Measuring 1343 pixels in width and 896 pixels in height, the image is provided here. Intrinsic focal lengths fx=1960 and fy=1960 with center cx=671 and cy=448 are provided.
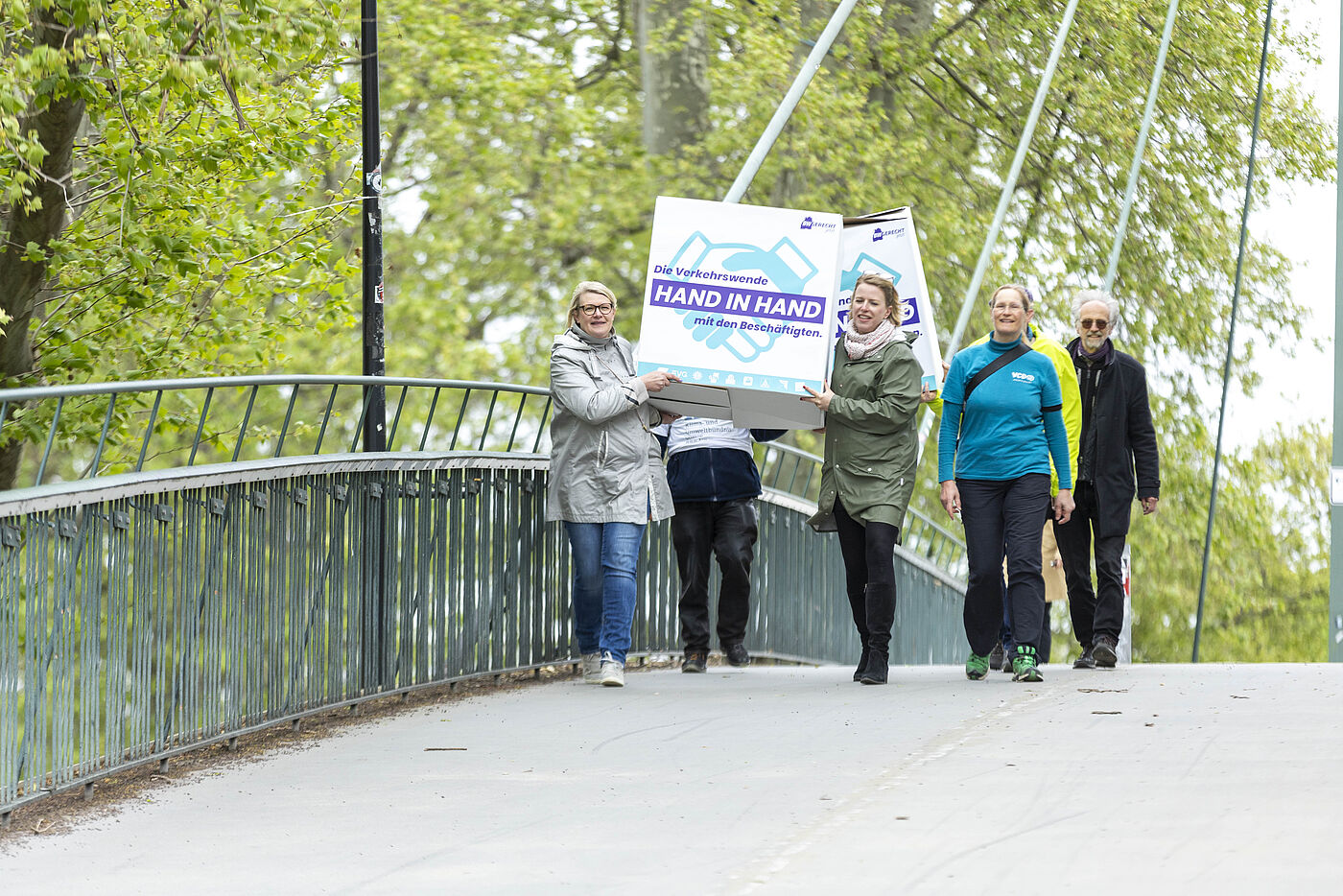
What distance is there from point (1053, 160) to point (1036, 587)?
1681 cm

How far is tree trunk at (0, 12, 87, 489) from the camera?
32.3 ft

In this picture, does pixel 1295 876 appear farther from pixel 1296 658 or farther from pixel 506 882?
pixel 1296 658

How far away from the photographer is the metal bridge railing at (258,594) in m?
5.17

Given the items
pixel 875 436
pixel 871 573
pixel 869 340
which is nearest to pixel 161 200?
pixel 869 340

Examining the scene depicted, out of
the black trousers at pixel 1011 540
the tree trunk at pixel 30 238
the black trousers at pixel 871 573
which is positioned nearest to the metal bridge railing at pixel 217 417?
the tree trunk at pixel 30 238

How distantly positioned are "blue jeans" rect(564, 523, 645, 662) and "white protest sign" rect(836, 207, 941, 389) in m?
1.46

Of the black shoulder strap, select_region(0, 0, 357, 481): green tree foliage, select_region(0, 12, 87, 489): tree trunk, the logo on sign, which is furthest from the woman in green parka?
select_region(0, 12, 87, 489): tree trunk

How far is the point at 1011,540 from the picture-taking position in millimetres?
8258

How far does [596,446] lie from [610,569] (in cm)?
52

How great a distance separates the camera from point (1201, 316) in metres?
25.4

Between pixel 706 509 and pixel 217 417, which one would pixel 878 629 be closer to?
pixel 706 509

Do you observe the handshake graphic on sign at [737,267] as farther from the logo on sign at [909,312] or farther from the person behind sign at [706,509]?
the logo on sign at [909,312]

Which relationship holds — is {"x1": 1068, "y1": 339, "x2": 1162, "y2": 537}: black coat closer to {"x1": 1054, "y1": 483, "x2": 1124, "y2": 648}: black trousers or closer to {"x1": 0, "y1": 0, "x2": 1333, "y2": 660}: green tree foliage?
{"x1": 1054, "y1": 483, "x2": 1124, "y2": 648}: black trousers

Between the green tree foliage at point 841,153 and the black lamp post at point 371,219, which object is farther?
the green tree foliage at point 841,153
